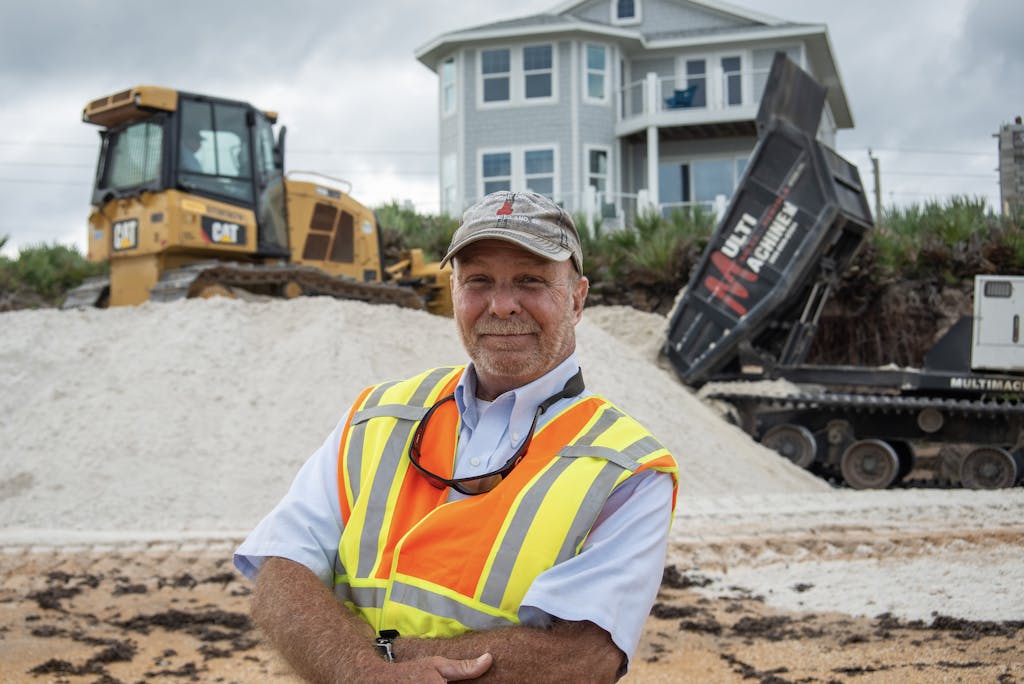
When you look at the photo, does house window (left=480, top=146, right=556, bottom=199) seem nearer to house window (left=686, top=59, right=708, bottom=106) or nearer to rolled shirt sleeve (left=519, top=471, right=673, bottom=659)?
house window (left=686, top=59, right=708, bottom=106)

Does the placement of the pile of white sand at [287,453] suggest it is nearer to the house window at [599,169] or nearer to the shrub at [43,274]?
the shrub at [43,274]

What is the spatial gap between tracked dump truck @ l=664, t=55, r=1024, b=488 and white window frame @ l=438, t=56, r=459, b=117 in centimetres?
1404

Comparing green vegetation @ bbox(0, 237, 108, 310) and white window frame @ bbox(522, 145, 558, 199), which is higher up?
white window frame @ bbox(522, 145, 558, 199)

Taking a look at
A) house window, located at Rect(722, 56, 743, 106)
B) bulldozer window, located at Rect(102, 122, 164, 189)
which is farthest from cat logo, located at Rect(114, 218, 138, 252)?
house window, located at Rect(722, 56, 743, 106)

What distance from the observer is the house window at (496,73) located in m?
24.6

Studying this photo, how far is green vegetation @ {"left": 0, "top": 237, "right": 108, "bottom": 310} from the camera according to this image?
16922 mm

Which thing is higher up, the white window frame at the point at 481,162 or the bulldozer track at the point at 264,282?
the white window frame at the point at 481,162

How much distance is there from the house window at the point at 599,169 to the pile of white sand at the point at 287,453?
12.7 m

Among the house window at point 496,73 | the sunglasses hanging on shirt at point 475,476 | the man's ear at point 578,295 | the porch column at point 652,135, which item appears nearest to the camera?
the sunglasses hanging on shirt at point 475,476

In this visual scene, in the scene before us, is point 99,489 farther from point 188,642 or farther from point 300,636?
point 300,636

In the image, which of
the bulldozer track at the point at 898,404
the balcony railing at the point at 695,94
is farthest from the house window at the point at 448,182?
the bulldozer track at the point at 898,404

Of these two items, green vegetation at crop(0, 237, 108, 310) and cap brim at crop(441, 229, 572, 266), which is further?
green vegetation at crop(0, 237, 108, 310)

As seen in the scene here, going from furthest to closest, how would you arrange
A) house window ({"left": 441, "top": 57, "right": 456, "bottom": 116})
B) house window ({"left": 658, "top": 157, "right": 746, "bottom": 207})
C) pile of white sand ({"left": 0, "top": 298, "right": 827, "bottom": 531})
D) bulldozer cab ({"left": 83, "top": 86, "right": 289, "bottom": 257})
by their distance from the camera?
house window ({"left": 658, "top": 157, "right": 746, "bottom": 207}) < house window ({"left": 441, "top": 57, "right": 456, "bottom": 116}) < bulldozer cab ({"left": 83, "top": 86, "right": 289, "bottom": 257}) < pile of white sand ({"left": 0, "top": 298, "right": 827, "bottom": 531})

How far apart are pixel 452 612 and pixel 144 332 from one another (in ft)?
31.6
